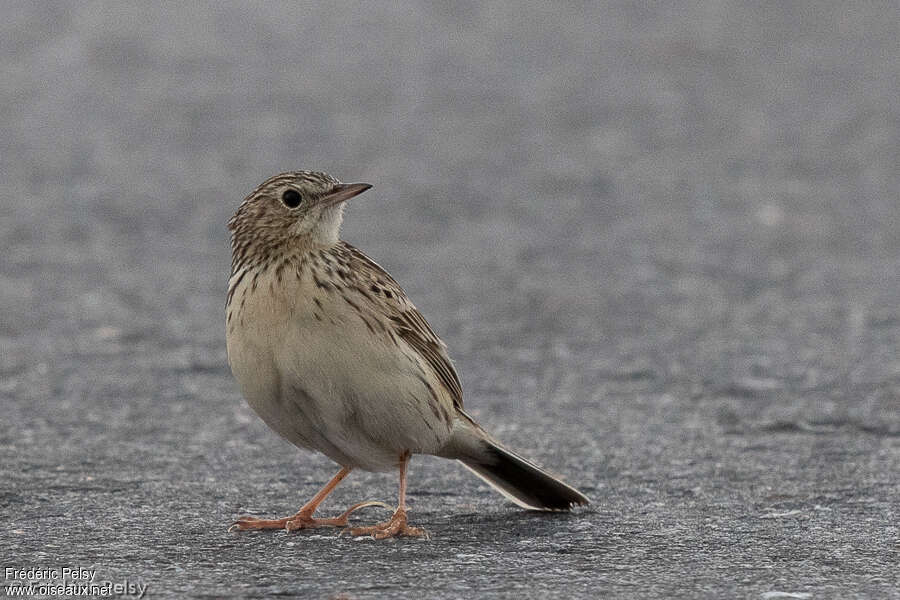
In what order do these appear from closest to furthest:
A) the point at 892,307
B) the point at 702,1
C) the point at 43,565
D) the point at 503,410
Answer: the point at 43,565 < the point at 503,410 < the point at 892,307 < the point at 702,1

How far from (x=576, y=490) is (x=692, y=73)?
964 cm

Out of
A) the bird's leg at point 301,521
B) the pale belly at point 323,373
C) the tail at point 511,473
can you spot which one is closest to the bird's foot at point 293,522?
the bird's leg at point 301,521

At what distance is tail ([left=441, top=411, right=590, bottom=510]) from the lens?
614cm

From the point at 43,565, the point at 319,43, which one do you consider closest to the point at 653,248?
the point at 319,43

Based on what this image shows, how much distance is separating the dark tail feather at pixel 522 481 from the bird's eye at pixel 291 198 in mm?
1205

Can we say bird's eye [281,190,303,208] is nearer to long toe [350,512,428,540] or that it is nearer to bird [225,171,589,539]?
bird [225,171,589,539]

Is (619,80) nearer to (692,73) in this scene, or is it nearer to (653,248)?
(692,73)

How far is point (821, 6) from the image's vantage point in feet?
55.4

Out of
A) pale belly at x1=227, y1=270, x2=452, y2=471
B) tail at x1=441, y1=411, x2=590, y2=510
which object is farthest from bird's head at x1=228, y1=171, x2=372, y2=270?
tail at x1=441, y1=411, x2=590, y2=510

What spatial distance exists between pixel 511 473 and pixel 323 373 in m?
1.09

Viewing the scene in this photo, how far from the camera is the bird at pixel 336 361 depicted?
219 inches

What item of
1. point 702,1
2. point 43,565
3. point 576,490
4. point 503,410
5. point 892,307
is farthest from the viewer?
point 702,1

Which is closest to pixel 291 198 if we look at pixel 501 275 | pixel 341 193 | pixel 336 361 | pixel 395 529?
pixel 341 193

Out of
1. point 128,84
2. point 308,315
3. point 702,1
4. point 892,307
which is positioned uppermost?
point 702,1
